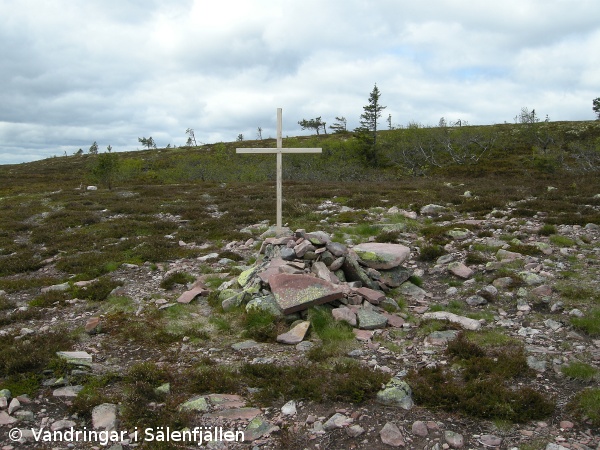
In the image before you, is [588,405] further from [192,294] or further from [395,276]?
[192,294]

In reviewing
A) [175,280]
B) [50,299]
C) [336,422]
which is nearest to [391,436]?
[336,422]

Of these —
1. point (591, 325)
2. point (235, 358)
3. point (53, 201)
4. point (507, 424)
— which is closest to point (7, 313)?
point (235, 358)

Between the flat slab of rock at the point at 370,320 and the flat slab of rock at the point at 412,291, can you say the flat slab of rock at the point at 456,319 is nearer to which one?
the flat slab of rock at the point at 370,320

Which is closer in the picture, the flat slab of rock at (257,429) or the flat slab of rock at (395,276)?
the flat slab of rock at (257,429)

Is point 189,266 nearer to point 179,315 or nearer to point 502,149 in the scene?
point 179,315

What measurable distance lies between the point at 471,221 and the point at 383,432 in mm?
12568

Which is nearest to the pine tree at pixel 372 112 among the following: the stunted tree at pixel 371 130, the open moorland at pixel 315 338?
the stunted tree at pixel 371 130

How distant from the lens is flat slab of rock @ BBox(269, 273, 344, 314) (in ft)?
26.0

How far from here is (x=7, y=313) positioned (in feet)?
30.3

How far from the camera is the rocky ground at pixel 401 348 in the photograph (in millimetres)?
4734

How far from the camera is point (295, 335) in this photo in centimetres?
736

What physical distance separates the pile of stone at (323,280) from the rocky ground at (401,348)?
0.51 ft

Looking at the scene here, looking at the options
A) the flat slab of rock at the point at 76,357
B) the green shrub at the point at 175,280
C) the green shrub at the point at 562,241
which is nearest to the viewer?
the flat slab of rock at the point at 76,357

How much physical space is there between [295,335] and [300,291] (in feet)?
3.36
